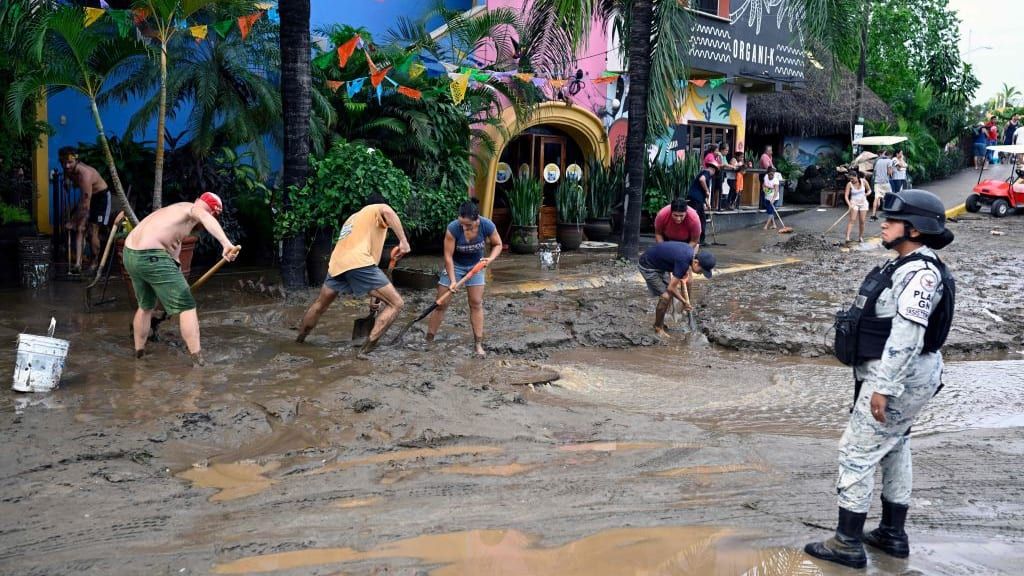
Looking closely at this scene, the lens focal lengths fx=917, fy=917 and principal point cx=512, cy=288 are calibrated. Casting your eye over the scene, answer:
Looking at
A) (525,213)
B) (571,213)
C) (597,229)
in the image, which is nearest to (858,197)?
(597,229)

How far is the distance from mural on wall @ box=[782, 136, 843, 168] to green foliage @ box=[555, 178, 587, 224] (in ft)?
40.0

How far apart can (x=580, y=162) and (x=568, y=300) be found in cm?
747

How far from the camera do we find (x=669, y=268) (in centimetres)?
972

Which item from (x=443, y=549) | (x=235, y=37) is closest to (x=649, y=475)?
(x=443, y=549)

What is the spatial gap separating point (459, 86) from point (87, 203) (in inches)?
205

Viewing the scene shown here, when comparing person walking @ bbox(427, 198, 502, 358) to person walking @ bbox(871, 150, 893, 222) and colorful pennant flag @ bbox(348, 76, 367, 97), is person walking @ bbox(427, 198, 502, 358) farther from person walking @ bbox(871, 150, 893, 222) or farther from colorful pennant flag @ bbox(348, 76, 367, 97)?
person walking @ bbox(871, 150, 893, 222)

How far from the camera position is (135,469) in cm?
508

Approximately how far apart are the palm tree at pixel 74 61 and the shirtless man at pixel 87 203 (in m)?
0.97

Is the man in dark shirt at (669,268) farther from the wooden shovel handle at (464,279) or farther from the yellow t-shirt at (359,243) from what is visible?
the yellow t-shirt at (359,243)

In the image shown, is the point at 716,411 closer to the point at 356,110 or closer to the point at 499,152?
the point at 356,110

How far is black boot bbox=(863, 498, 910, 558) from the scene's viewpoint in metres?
4.33

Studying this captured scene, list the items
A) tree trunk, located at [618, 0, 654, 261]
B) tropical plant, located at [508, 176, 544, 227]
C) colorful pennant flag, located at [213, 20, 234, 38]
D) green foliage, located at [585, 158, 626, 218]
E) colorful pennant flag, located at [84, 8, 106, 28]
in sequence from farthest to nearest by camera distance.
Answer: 1. green foliage, located at [585, 158, 626, 218]
2. tropical plant, located at [508, 176, 544, 227]
3. tree trunk, located at [618, 0, 654, 261]
4. colorful pennant flag, located at [213, 20, 234, 38]
5. colorful pennant flag, located at [84, 8, 106, 28]

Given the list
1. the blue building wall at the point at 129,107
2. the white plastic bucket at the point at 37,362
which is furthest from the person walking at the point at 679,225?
the blue building wall at the point at 129,107

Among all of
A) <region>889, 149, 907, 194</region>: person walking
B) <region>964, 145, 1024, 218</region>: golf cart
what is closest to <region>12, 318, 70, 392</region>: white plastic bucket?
<region>889, 149, 907, 194</region>: person walking
